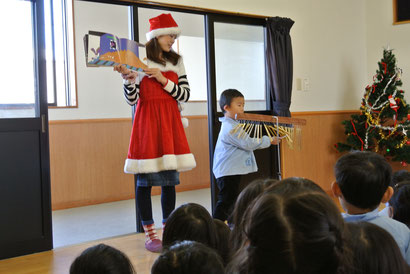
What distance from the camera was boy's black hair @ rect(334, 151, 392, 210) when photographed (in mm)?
1543

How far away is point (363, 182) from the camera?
61.0 inches

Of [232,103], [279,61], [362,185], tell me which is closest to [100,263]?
[362,185]

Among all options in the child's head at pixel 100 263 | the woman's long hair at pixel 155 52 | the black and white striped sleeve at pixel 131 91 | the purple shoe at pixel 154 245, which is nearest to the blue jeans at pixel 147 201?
the purple shoe at pixel 154 245

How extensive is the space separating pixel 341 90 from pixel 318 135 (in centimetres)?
62

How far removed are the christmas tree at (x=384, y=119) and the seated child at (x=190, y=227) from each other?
144 inches

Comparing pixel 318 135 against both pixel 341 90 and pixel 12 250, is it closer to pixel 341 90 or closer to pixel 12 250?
pixel 341 90

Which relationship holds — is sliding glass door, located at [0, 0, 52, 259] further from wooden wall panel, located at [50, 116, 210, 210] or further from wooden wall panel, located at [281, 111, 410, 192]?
wooden wall panel, located at [281, 111, 410, 192]

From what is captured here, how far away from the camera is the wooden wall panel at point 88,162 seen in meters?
4.82

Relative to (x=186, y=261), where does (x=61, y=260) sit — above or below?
below

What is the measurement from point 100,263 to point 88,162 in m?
4.08

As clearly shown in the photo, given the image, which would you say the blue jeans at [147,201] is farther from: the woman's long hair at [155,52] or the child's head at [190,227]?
the child's head at [190,227]

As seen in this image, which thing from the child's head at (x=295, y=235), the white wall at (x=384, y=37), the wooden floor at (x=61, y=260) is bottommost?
the wooden floor at (x=61, y=260)

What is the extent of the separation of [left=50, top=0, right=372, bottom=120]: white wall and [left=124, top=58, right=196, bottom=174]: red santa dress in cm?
197

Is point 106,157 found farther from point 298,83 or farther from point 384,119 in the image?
point 384,119
